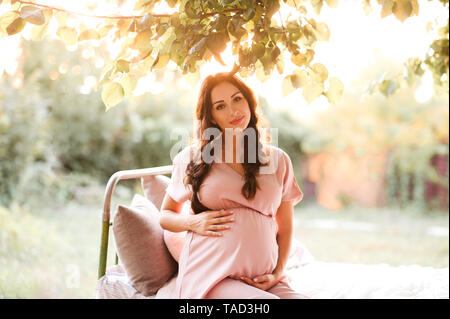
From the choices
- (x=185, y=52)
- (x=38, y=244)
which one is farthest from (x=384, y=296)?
(x=38, y=244)

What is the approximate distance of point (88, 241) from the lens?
17.8ft

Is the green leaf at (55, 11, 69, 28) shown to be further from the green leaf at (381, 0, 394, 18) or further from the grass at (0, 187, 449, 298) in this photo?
the grass at (0, 187, 449, 298)

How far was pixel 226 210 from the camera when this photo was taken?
71.0 inches

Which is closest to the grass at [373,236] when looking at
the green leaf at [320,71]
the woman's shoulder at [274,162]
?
the woman's shoulder at [274,162]

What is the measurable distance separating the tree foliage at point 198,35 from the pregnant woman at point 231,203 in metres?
0.22

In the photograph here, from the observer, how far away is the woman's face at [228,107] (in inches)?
75.0

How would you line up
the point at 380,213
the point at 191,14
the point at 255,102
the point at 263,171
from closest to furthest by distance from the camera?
the point at 191,14 < the point at 263,171 < the point at 255,102 < the point at 380,213

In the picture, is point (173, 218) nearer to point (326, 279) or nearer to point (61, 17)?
point (61, 17)

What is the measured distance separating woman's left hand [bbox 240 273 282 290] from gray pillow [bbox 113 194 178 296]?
499 mm

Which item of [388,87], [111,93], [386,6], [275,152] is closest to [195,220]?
[275,152]

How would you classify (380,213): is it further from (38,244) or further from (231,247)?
(231,247)

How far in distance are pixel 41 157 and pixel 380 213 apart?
5.59m

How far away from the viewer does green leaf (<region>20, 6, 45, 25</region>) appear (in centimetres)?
137

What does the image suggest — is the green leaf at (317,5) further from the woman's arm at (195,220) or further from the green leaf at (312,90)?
the woman's arm at (195,220)
